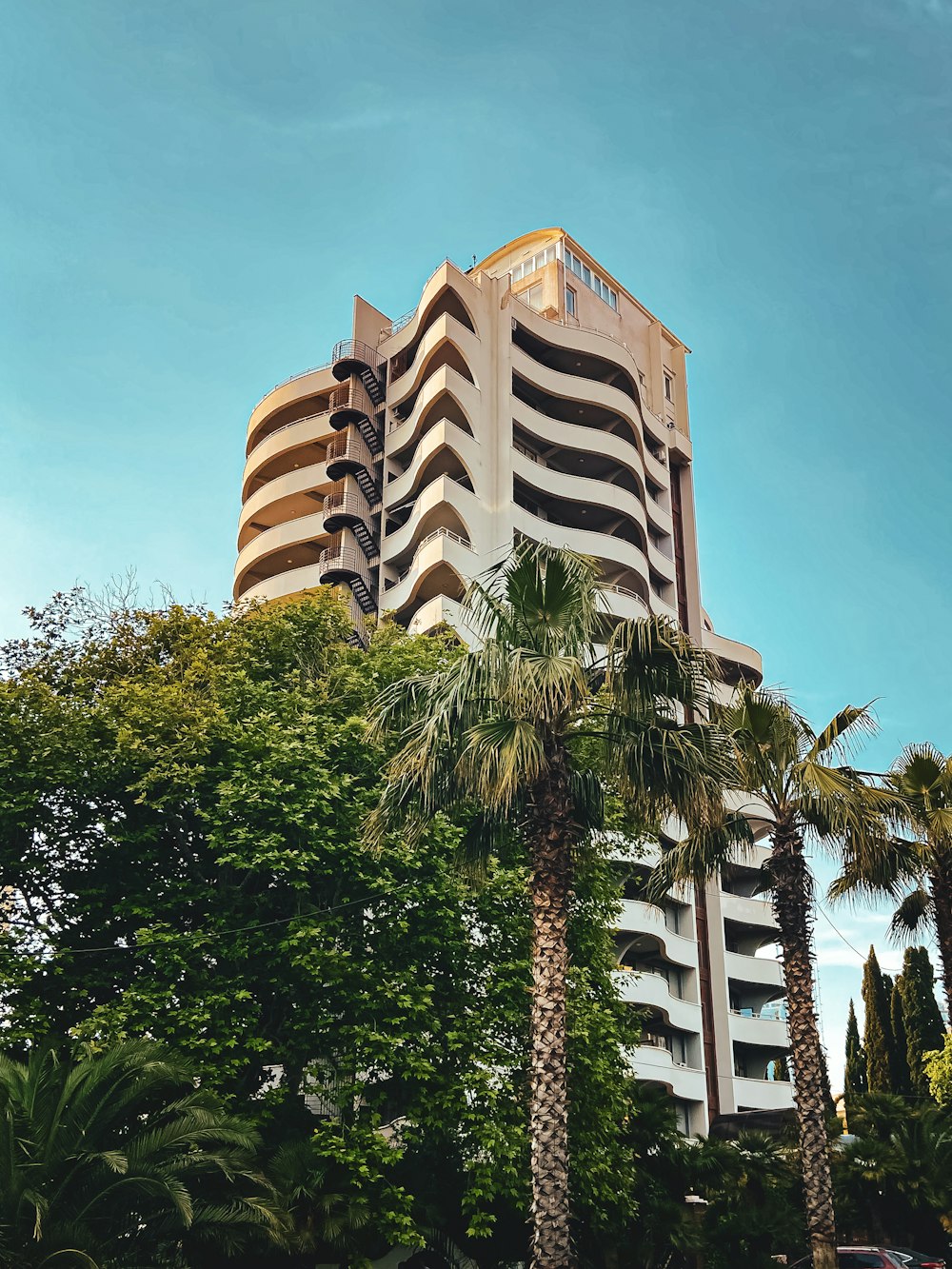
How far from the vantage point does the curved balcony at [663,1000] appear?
43.6 meters

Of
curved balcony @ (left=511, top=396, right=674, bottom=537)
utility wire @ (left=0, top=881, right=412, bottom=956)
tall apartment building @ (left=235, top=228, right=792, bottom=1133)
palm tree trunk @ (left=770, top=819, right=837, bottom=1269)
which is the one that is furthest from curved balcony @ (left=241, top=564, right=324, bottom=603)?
palm tree trunk @ (left=770, top=819, right=837, bottom=1269)

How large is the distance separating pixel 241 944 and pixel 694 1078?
2989 cm

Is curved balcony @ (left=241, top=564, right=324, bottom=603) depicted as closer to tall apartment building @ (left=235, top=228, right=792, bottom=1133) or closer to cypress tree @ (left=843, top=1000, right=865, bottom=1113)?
tall apartment building @ (left=235, top=228, right=792, bottom=1133)

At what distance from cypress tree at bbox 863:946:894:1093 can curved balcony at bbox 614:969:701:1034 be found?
1414 centimetres

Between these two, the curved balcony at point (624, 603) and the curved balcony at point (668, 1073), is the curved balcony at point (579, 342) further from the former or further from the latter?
the curved balcony at point (668, 1073)

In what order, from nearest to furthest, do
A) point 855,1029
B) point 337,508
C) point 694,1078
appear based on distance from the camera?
point 694,1078 < point 337,508 < point 855,1029

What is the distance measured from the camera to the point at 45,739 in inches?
841

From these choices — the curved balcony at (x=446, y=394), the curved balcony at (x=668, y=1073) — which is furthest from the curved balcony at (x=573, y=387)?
the curved balcony at (x=668, y=1073)

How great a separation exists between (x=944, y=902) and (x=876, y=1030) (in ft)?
125

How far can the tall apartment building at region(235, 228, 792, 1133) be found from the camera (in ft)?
155

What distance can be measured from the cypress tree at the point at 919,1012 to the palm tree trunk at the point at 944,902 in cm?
3203

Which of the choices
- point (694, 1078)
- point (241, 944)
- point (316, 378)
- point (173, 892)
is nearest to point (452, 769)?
point (241, 944)

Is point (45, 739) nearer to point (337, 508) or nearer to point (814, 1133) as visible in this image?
point (814, 1133)

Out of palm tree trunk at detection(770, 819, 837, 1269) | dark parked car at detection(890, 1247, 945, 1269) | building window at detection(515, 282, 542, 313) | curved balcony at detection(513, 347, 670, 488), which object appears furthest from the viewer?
building window at detection(515, 282, 542, 313)
